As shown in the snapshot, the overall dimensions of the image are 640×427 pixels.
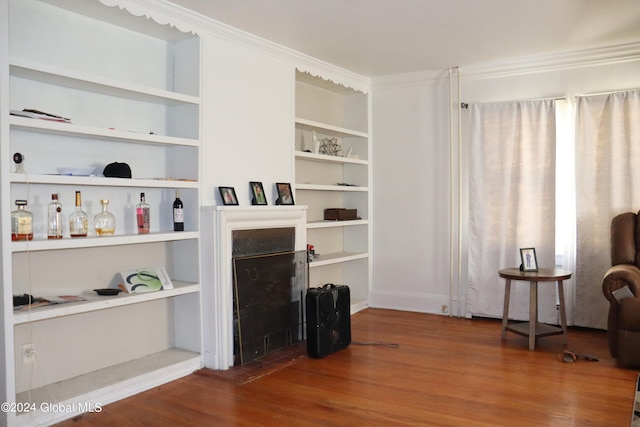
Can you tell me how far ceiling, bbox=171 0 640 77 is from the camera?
378 centimetres

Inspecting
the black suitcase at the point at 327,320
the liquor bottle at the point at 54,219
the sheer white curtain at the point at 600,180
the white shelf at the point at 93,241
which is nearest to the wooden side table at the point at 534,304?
the sheer white curtain at the point at 600,180

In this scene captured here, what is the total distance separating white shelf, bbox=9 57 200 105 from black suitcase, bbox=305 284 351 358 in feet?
5.75

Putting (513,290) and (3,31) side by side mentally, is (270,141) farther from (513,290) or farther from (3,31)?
(513,290)

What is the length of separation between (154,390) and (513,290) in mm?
3507

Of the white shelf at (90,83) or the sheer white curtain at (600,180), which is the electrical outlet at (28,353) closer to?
the white shelf at (90,83)

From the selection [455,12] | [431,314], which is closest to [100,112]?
[455,12]

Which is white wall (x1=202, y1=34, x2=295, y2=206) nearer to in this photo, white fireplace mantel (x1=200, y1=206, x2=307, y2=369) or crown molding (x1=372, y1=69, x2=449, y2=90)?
white fireplace mantel (x1=200, y1=206, x2=307, y2=369)

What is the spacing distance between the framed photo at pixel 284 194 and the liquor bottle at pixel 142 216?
1.24m

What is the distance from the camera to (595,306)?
4.91 m

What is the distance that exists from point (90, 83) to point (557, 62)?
4.17 m

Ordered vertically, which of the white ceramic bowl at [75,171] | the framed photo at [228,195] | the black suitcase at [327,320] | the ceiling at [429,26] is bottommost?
the black suitcase at [327,320]

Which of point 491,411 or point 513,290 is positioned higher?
point 513,290

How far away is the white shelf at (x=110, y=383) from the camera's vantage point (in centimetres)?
304

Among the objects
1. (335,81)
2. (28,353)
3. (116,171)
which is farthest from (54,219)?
(335,81)
